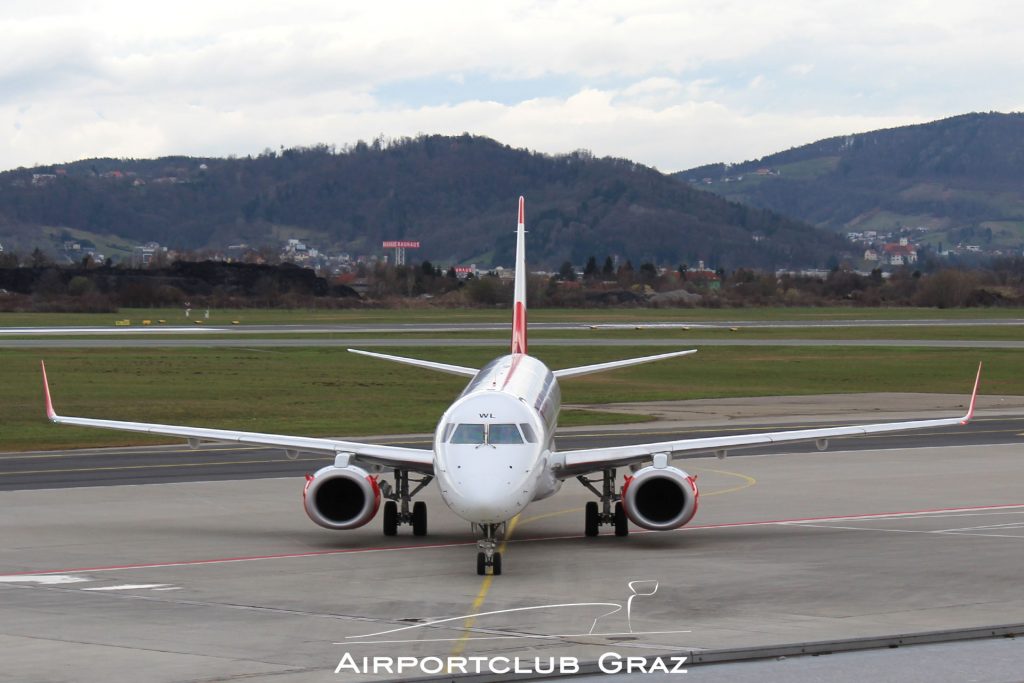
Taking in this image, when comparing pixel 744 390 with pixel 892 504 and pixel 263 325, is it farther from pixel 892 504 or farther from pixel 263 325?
pixel 263 325

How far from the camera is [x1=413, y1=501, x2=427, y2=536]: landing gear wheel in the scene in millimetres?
28406

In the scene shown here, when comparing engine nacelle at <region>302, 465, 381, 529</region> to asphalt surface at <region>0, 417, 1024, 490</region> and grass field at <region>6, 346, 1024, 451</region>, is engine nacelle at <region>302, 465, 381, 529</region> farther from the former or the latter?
grass field at <region>6, 346, 1024, 451</region>

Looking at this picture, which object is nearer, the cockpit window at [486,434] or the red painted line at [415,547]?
→ the red painted line at [415,547]

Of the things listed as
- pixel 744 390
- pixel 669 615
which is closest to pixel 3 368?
pixel 744 390

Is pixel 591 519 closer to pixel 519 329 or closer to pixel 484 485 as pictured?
pixel 484 485

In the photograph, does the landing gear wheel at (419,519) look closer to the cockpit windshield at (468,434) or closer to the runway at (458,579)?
the runway at (458,579)

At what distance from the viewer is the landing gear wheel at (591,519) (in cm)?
2823

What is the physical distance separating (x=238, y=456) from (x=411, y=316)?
110141mm

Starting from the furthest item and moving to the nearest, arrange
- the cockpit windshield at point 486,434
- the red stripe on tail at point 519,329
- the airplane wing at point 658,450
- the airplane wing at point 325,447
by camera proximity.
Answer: the red stripe on tail at point 519,329 → the airplane wing at point 325,447 → the airplane wing at point 658,450 → the cockpit windshield at point 486,434

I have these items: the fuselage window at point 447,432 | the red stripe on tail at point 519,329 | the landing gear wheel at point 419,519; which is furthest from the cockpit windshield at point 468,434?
the red stripe on tail at point 519,329

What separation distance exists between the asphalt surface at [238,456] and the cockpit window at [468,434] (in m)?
15.0

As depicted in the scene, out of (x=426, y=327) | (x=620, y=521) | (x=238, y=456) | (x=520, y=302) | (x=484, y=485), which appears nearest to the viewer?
(x=484, y=485)

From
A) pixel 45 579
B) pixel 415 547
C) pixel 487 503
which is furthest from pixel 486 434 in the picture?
pixel 45 579

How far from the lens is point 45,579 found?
76.6 ft
